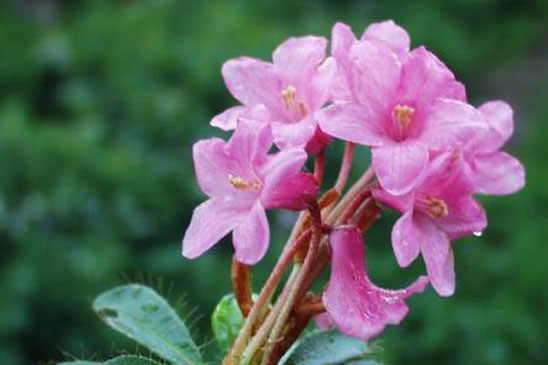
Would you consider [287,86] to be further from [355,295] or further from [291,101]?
[355,295]

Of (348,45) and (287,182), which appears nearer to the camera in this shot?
(287,182)

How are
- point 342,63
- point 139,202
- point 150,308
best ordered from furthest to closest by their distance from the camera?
1. point 139,202
2. point 150,308
3. point 342,63

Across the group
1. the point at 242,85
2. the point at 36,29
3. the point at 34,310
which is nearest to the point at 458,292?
the point at 34,310

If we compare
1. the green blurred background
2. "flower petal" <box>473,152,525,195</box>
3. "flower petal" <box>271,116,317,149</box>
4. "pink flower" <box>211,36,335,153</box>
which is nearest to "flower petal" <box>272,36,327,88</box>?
"pink flower" <box>211,36,335,153</box>

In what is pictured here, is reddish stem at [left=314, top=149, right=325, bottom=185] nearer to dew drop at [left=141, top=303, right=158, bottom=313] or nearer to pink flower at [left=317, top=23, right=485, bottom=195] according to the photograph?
pink flower at [left=317, top=23, right=485, bottom=195]

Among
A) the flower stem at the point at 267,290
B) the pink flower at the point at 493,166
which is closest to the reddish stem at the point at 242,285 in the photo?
the flower stem at the point at 267,290

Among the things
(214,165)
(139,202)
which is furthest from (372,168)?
(139,202)

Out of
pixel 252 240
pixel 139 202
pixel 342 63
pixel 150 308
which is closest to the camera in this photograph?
pixel 252 240
